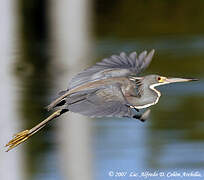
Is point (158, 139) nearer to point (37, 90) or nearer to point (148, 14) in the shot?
point (37, 90)

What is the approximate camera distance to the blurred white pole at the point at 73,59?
1170 mm

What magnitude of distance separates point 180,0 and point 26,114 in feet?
7.66

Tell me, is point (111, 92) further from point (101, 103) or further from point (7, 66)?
point (7, 66)

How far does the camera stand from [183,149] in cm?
300

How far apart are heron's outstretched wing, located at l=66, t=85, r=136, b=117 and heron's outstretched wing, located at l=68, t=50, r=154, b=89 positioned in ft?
0.20

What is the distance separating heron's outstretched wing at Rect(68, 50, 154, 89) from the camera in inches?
47.3

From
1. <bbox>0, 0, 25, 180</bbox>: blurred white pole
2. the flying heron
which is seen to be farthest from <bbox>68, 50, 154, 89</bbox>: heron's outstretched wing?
<bbox>0, 0, 25, 180</bbox>: blurred white pole

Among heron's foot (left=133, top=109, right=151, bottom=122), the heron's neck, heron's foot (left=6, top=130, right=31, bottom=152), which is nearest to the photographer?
heron's foot (left=133, top=109, right=151, bottom=122)

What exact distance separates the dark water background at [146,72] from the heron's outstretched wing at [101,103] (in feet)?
0.33

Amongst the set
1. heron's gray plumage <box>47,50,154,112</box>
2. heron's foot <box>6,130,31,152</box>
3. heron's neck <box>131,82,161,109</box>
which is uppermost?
heron's gray plumage <box>47,50,154,112</box>

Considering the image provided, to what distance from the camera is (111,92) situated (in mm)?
1138

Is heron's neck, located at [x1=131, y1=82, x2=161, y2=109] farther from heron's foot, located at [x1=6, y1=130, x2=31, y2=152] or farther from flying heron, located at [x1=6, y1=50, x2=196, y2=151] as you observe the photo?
heron's foot, located at [x1=6, y1=130, x2=31, y2=152]

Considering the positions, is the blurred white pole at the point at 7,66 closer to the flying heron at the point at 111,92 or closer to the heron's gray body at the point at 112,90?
the flying heron at the point at 111,92

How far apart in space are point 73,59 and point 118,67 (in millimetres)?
99
